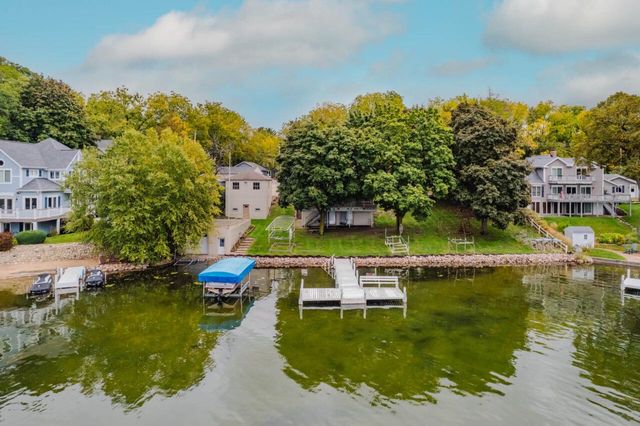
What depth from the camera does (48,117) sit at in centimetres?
6334

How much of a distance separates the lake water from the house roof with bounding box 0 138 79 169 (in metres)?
24.9

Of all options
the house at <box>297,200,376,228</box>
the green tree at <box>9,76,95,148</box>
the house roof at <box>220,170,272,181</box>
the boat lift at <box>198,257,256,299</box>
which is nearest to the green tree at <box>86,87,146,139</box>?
the green tree at <box>9,76,95,148</box>

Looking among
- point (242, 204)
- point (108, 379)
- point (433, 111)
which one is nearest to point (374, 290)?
point (108, 379)

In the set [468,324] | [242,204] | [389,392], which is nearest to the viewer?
[389,392]

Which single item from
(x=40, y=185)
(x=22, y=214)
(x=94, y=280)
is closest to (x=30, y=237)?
(x=22, y=214)

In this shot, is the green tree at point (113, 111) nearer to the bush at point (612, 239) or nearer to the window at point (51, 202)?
the window at point (51, 202)

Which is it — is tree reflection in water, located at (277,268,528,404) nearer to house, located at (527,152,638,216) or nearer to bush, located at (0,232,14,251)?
bush, located at (0,232,14,251)

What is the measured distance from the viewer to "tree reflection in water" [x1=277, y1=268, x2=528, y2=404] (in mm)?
17125

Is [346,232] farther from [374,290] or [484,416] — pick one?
[484,416]

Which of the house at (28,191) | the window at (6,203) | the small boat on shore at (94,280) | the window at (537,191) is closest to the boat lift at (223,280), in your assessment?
the small boat on shore at (94,280)

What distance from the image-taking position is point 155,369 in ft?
59.8

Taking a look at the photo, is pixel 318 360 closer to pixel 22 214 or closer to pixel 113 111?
pixel 22 214

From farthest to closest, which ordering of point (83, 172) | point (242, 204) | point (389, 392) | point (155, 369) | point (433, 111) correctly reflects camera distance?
point (242, 204) → point (433, 111) → point (83, 172) → point (155, 369) → point (389, 392)

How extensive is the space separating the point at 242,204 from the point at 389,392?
42.9 metres
